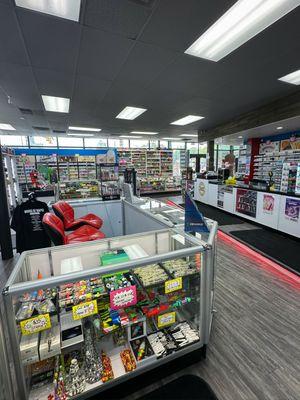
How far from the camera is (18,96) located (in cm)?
435

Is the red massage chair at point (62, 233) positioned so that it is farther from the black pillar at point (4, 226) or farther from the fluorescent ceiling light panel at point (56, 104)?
the fluorescent ceiling light panel at point (56, 104)

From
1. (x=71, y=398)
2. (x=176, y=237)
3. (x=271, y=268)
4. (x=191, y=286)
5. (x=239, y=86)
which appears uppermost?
(x=239, y=86)

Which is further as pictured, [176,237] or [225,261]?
[225,261]

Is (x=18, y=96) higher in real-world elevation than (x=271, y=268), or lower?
higher

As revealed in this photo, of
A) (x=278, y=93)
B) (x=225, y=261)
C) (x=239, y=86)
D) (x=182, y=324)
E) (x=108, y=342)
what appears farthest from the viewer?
(x=278, y=93)

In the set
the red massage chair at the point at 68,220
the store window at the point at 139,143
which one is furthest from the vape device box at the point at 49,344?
the store window at the point at 139,143

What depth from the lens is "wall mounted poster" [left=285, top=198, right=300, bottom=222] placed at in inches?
157

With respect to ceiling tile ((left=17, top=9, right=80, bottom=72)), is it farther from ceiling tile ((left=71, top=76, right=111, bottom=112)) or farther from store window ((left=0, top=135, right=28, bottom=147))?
store window ((left=0, top=135, right=28, bottom=147))

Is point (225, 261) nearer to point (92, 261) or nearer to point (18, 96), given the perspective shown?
point (92, 261)

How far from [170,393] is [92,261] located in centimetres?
111

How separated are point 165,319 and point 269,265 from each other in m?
2.43

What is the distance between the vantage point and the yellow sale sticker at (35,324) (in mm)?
1090

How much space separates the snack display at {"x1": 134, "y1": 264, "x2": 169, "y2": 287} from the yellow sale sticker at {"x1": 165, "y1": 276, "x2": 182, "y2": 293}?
100mm

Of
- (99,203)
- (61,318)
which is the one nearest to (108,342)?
(61,318)
